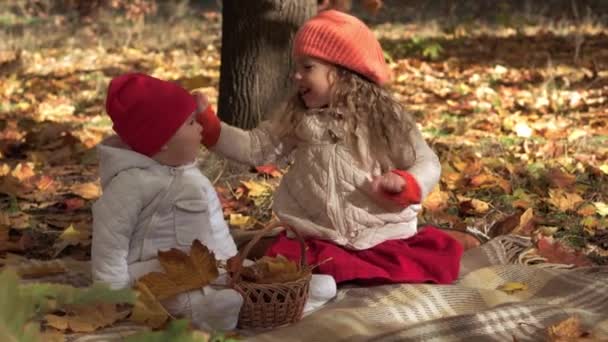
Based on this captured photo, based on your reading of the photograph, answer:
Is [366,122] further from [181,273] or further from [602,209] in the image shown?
[602,209]

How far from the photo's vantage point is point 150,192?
3070 millimetres

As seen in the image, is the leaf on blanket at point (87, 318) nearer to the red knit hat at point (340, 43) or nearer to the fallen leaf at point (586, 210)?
the red knit hat at point (340, 43)

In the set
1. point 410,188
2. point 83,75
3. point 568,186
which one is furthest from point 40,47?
point 410,188

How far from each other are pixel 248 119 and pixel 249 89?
170mm

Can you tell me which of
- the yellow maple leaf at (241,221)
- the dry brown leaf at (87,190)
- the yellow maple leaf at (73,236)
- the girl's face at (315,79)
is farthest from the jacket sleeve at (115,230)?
the dry brown leaf at (87,190)

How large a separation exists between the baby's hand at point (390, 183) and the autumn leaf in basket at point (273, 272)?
53 cm

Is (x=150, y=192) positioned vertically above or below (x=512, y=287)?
above

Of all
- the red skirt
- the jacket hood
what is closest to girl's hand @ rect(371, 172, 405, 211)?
the red skirt

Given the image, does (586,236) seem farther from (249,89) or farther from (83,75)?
(83,75)

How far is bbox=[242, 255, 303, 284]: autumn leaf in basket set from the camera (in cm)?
284

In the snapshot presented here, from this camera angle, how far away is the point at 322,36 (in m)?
3.42

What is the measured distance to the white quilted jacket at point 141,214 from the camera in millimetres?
3008

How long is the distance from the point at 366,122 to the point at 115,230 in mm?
1051

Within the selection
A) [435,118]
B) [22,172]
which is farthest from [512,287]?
[435,118]
